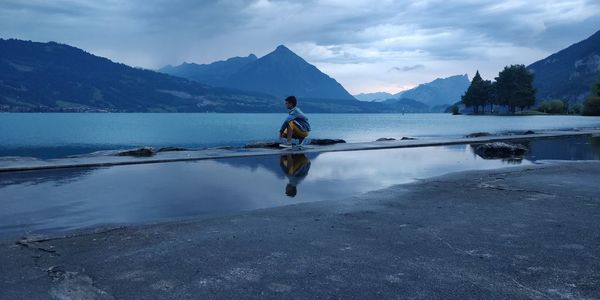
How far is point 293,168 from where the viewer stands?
1706 centimetres

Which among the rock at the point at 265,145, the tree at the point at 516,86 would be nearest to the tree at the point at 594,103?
the tree at the point at 516,86

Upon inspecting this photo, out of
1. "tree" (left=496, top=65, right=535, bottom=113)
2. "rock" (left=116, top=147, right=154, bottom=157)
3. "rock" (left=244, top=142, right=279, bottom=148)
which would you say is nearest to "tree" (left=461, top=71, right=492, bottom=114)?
"tree" (left=496, top=65, right=535, bottom=113)

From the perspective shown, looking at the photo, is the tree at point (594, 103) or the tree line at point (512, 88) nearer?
the tree at point (594, 103)

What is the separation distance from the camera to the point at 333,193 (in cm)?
Result: 1209

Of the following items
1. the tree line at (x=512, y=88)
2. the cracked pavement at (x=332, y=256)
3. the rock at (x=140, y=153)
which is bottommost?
the cracked pavement at (x=332, y=256)

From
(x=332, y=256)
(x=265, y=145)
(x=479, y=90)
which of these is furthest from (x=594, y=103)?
(x=332, y=256)

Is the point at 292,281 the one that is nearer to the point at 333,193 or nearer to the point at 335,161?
the point at 333,193

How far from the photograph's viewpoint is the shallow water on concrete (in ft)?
30.3

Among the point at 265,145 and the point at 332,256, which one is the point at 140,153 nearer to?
the point at 265,145

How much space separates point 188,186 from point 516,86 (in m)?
194

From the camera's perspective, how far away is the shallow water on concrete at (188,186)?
925cm

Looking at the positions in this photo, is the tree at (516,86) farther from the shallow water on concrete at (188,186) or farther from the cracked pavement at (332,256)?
the cracked pavement at (332,256)

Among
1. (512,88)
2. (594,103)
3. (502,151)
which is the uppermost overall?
(512,88)

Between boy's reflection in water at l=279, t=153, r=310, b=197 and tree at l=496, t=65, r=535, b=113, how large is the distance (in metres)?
183
